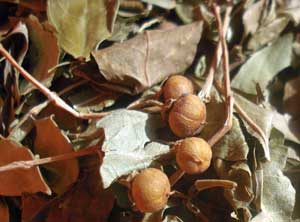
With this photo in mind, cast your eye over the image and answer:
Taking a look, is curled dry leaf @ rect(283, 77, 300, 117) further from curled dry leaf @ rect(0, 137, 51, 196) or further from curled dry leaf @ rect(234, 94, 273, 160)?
curled dry leaf @ rect(0, 137, 51, 196)

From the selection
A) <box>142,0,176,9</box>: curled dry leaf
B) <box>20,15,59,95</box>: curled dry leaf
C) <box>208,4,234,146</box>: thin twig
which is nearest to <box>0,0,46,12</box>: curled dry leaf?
<box>20,15,59,95</box>: curled dry leaf

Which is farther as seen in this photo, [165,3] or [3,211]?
[165,3]

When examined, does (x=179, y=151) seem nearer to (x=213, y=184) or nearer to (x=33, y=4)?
(x=213, y=184)

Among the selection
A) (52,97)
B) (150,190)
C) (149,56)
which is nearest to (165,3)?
(149,56)

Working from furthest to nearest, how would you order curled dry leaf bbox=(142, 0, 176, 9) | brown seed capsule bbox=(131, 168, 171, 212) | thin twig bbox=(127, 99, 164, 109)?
curled dry leaf bbox=(142, 0, 176, 9), thin twig bbox=(127, 99, 164, 109), brown seed capsule bbox=(131, 168, 171, 212)

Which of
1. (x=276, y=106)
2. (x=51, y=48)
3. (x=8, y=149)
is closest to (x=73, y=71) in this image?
(x=51, y=48)

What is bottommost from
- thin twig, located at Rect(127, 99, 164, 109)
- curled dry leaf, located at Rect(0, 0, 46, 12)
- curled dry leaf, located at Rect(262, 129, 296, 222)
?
curled dry leaf, located at Rect(262, 129, 296, 222)

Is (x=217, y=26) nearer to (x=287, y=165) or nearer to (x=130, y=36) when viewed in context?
(x=130, y=36)
